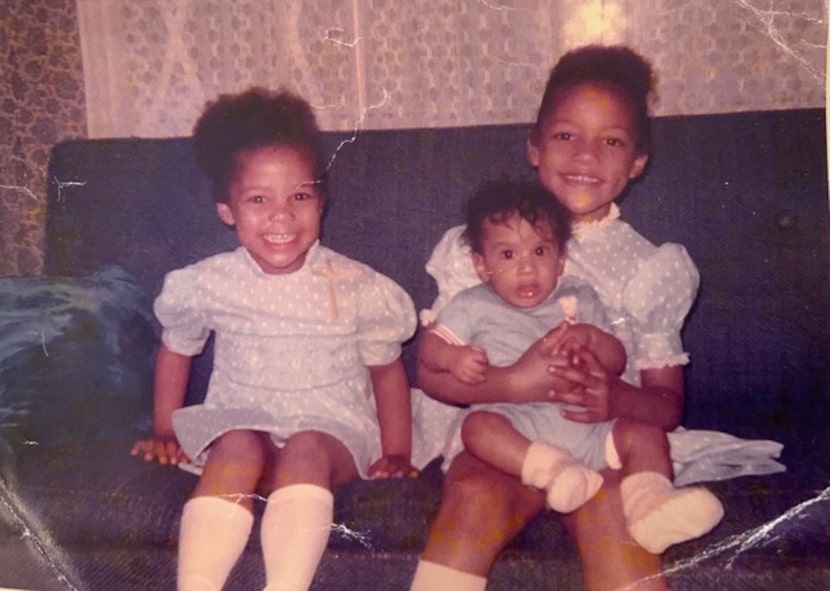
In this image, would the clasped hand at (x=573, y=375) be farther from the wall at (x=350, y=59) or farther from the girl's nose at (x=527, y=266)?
the wall at (x=350, y=59)

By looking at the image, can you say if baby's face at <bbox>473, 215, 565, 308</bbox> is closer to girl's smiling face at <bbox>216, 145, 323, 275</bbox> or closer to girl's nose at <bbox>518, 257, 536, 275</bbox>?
girl's nose at <bbox>518, 257, 536, 275</bbox>

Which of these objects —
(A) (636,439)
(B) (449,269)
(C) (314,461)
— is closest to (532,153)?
(B) (449,269)

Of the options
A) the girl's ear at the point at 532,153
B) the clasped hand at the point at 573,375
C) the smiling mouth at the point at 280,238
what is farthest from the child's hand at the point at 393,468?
the girl's ear at the point at 532,153

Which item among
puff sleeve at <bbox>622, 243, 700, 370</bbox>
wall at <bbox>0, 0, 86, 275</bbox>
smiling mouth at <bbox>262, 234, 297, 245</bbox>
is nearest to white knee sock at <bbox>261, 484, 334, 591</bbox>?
smiling mouth at <bbox>262, 234, 297, 245</bbox>

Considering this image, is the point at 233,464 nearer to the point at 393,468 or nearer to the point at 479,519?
the point at 393,468

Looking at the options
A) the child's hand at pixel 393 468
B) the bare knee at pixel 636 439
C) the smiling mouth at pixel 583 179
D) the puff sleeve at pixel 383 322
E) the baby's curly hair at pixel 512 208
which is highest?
the smiling mouth at pixel 583 179
